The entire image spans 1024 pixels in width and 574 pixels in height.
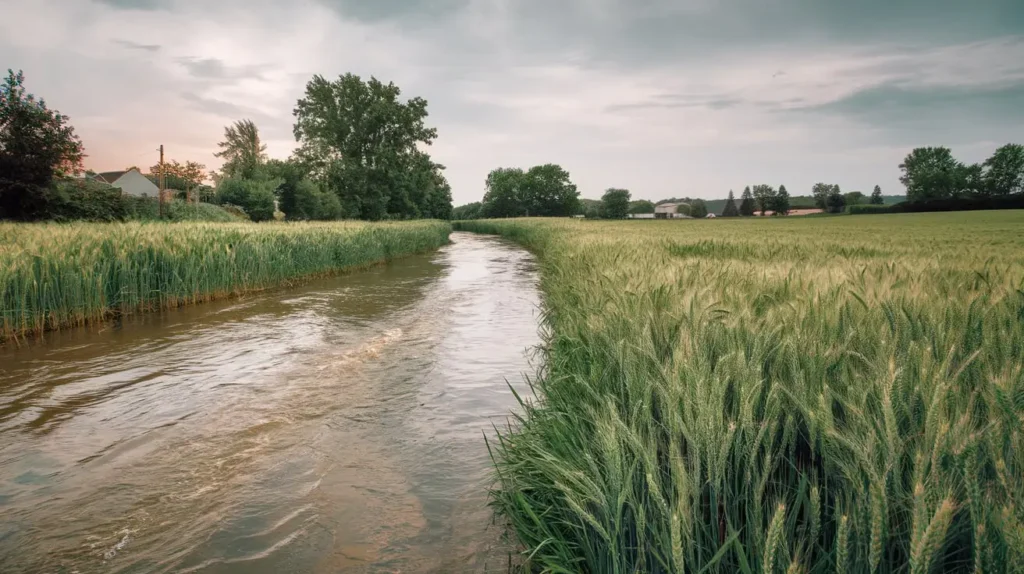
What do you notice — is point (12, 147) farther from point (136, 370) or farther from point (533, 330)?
point (533, 330)

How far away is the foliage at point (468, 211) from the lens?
132m

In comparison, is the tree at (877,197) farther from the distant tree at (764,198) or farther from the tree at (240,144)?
the tree at (240,144)

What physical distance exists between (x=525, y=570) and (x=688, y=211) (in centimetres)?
14057

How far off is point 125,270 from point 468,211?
5052 inches

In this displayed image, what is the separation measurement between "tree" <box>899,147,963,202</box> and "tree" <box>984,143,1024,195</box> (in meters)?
3.47

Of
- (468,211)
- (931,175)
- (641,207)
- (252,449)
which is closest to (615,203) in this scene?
(641,207)

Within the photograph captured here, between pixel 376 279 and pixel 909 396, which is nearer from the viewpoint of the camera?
pixel 909 396

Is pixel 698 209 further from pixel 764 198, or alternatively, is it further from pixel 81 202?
pixel 81 202

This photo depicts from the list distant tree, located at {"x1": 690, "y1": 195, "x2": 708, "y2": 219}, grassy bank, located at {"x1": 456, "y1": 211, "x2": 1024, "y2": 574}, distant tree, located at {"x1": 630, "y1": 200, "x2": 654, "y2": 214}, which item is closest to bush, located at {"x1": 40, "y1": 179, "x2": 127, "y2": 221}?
grassy bank, located at {"x1": 456, "y1": 211, "x2": 1024, "y2": 574}

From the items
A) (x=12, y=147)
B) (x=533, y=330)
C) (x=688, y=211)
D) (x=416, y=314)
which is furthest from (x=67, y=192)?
(x=688, y=211)

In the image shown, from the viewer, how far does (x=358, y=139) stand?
49.9 meters

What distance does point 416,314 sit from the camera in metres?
10.4

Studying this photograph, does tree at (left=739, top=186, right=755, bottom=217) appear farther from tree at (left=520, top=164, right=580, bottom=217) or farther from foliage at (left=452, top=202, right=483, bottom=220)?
foliage at (left=452, top=202, right=483, bottom=220)

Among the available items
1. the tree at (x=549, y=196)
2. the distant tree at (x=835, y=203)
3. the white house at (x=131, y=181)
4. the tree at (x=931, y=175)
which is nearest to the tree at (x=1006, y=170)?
the tree at (x=931, y=175)
